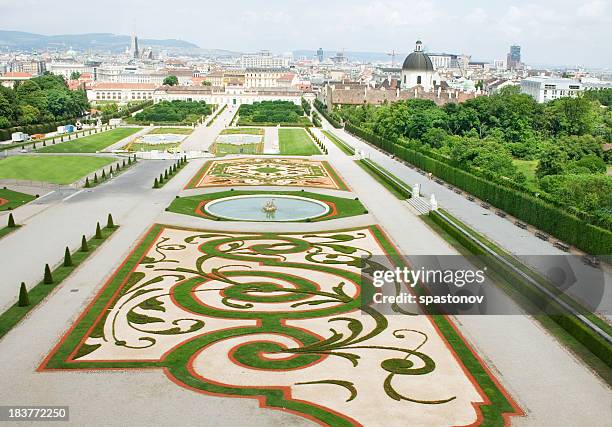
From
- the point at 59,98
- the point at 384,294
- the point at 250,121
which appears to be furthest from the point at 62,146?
the point at 384,294

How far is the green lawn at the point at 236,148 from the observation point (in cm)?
7669

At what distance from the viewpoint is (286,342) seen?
71.5 feet

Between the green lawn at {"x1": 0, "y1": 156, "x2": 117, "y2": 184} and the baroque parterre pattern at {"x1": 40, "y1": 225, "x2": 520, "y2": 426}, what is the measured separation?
2796cm

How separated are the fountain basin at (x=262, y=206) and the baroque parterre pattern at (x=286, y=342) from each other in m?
9.71

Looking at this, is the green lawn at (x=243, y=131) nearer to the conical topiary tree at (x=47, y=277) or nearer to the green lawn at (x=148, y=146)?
the green lawn at (x=148, y=146)

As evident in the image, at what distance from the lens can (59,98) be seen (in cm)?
10825

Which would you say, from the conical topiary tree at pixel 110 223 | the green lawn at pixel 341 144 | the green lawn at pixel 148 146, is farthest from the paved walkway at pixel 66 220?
the green lawn at pixel 341 144

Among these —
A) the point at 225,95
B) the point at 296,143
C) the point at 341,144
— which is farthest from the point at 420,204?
the point at 225,95

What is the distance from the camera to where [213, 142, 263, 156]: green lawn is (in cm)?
7669

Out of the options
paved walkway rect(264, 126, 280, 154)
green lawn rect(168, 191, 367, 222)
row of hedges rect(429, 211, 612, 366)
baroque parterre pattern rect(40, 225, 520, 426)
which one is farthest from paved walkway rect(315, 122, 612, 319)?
paved walkway rect(264, 126, 280, 154)

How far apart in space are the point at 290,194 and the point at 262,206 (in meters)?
4.78

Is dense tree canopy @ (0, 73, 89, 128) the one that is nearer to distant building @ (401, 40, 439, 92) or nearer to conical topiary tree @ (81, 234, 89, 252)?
conical topiary tree @ (81, 234, 89, 252)

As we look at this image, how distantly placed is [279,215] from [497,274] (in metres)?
16.6

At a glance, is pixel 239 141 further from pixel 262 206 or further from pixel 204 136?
pixel 262 206
